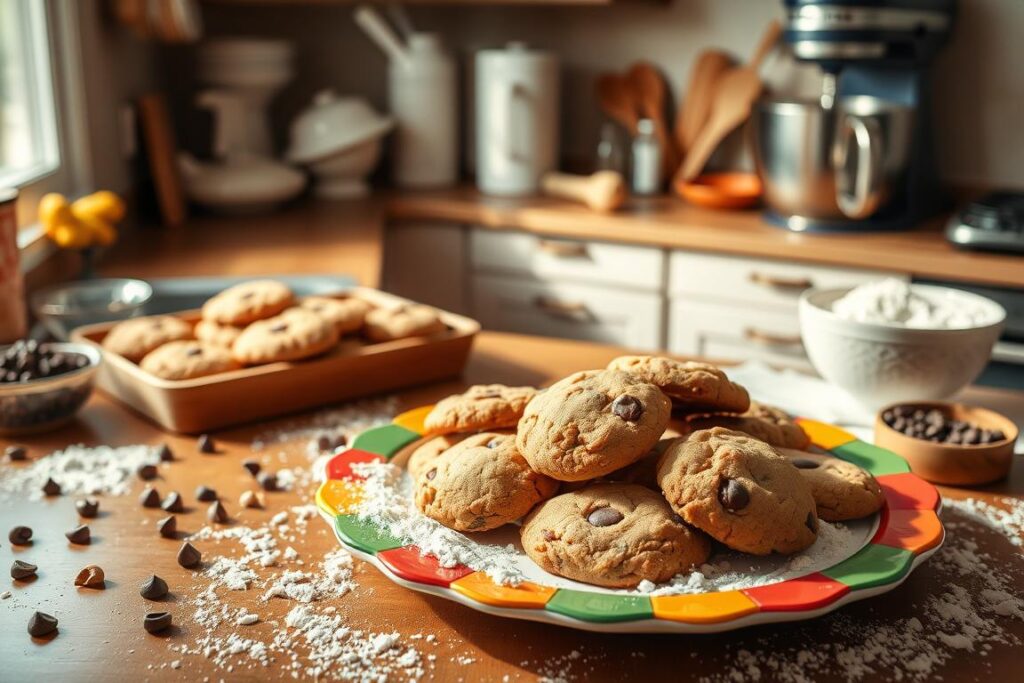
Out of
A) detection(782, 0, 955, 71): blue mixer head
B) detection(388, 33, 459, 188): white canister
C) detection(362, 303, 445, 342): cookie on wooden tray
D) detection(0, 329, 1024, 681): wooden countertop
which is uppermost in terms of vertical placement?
detection(782, 0, 955, 71): blue mixer head

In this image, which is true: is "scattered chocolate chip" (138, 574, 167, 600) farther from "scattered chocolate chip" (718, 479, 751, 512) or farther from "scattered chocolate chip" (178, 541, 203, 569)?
"scattered chocolate chip" (718, 479, 751, 512)

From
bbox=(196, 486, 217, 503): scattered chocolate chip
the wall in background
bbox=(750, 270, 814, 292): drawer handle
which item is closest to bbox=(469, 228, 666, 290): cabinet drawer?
→ bbox=(750, 270, 814, 292): drawer handle

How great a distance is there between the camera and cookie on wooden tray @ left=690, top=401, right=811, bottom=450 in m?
0.98

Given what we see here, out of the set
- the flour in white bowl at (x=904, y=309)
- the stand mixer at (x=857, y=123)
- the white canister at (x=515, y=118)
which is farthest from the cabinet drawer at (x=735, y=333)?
the flour in white bowl at (x=904, y=309)

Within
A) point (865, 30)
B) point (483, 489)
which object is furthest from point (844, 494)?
point (865, 30)

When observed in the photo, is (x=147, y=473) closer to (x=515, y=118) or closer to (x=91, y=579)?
(x=91, y=579)

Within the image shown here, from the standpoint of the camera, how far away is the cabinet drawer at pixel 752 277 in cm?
223

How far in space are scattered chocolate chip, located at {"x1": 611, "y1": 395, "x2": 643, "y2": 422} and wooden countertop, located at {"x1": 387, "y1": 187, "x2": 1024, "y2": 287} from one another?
1429 millimetres

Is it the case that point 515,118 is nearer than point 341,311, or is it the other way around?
Answer: point 341,311

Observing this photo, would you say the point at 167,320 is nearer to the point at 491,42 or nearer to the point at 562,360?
the point at 562,360

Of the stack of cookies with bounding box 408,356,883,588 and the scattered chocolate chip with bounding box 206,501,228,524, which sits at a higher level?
the stack of cookies with bounding box 408,356,883,588

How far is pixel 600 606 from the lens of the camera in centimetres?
77

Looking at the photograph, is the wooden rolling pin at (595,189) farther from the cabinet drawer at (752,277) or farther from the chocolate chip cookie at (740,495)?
the chocolate chip cookie at (740,495)

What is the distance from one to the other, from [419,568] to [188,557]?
0.76 feet
